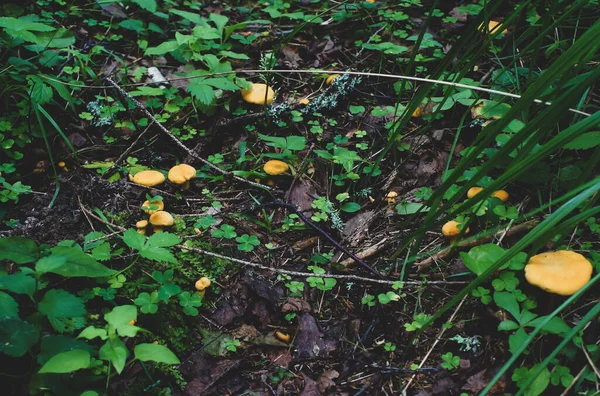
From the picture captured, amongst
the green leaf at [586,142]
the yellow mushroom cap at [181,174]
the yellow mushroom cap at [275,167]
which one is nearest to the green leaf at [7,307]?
the yellow mushroom cap at [181,174]

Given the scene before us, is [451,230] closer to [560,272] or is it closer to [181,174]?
[560,272]

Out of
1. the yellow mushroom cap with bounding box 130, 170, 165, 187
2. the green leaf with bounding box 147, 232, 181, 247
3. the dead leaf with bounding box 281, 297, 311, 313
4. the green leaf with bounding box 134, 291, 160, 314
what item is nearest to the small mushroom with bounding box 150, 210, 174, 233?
the yellow mushroom cap with bounding box 130, 170, 165, 187

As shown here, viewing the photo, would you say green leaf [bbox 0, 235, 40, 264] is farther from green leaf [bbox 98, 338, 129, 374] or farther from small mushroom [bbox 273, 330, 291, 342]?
small mushroom [bbox 273, 330, 291, 342]

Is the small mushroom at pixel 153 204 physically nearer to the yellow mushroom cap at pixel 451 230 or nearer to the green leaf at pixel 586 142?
the yellow mushroom cap at pixel 451 230

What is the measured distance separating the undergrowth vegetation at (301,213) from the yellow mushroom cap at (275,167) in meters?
0.01

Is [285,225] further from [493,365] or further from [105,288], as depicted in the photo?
[493,365]

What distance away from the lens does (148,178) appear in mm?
2523

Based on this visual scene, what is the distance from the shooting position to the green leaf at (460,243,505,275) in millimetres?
1915

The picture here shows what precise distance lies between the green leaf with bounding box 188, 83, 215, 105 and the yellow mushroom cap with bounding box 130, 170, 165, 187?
52cm

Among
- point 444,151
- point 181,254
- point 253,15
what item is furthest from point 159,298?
point 253,15

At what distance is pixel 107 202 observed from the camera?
8.30ft

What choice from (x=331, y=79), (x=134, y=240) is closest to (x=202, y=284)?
(x=134, y=240)

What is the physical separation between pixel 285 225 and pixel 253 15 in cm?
234

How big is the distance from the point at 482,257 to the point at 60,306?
5.55 feet
